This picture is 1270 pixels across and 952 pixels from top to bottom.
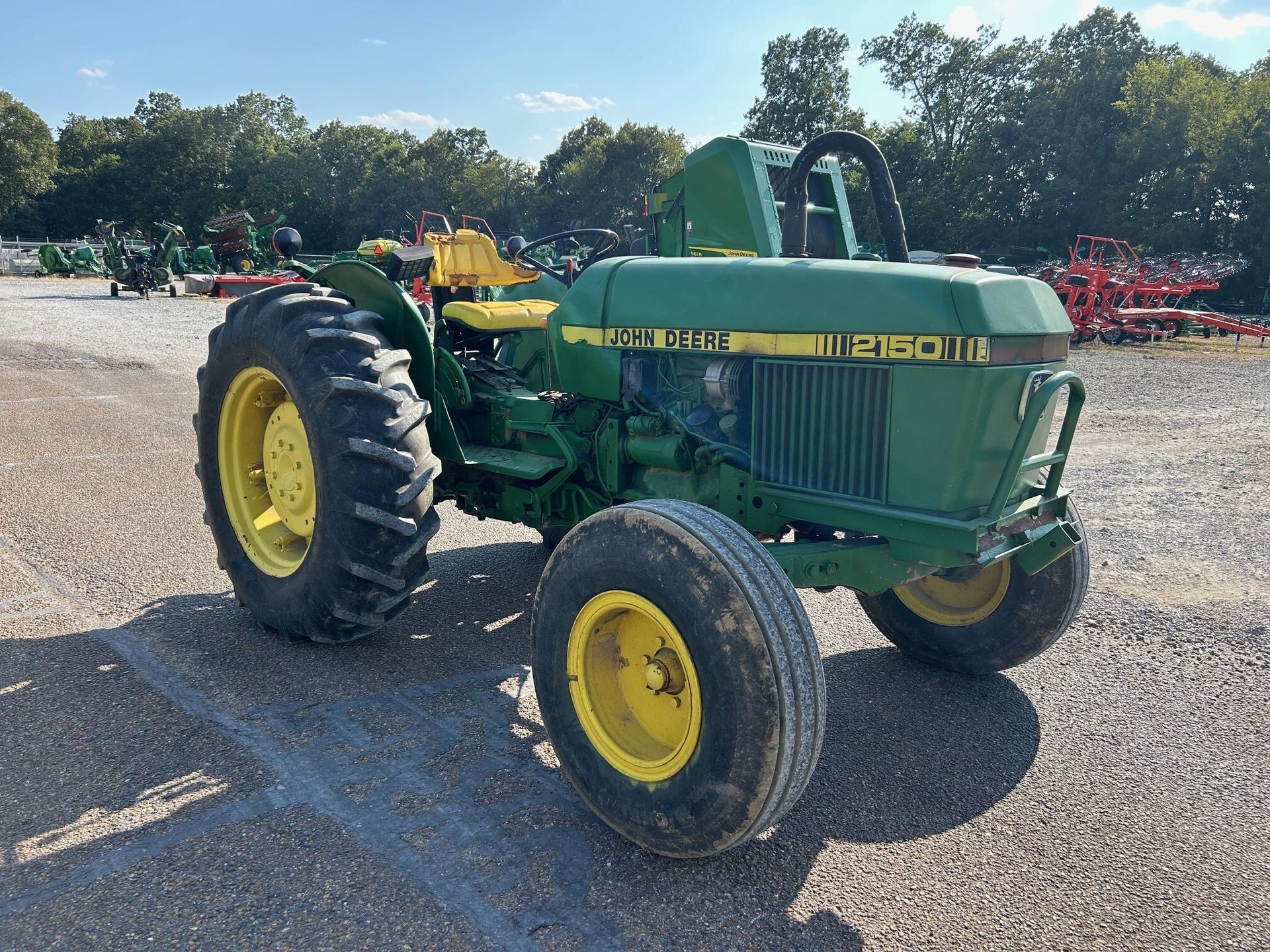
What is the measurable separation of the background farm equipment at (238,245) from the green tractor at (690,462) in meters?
26.0

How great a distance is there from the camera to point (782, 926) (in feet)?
7.60

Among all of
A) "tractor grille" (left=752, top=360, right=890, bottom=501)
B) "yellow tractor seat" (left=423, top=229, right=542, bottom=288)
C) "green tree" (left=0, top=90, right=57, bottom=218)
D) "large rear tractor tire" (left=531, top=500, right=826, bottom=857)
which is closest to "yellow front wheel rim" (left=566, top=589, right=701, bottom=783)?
"large rear tractor tire" (left=531, top=500, right=826, bottom=857)

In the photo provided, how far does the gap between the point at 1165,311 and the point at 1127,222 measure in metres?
15.1

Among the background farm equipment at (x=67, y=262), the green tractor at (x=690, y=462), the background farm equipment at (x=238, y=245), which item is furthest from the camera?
the background farm equipment at (x=67, y=262)

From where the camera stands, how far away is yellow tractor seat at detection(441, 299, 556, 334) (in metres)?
4.42

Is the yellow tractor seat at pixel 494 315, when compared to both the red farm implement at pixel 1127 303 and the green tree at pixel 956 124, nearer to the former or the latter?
the red farm implement at pixel 1127 303

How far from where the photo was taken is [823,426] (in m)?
3.03

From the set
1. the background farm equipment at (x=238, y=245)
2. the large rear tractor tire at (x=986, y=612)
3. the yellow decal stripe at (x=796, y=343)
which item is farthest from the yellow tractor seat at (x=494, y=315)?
the background farm equipment at (x=238, y=245)

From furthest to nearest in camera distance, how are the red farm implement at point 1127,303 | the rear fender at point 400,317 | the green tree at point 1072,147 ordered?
1. the green tree at point 1072,147
2. the red farm implement at point 1127,303
3. the rear fender at point 400,317

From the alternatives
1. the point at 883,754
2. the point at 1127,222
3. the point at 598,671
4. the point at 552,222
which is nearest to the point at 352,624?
the point at 598,671

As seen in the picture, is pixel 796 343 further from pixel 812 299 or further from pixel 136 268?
pixel 136 268

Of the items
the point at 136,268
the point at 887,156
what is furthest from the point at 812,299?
the point at 887,156

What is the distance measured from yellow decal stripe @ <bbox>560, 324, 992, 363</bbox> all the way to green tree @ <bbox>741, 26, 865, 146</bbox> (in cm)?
4427

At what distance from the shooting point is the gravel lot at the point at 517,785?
2.33m
